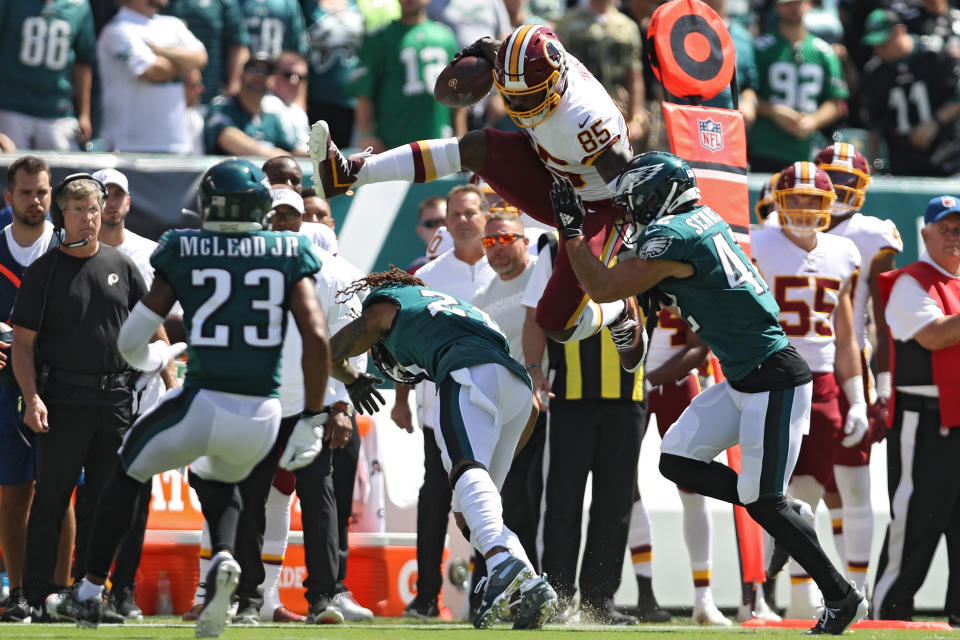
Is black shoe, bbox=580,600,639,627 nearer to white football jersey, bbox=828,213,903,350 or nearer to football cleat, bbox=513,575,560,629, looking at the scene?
football cleat, bbox=513,575,560,629

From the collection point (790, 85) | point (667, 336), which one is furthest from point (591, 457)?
point (790, 85)

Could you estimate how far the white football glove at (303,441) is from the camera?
217 inches

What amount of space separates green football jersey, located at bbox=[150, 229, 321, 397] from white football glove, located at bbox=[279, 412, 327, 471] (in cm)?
20

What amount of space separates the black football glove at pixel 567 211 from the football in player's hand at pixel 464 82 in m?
0.61

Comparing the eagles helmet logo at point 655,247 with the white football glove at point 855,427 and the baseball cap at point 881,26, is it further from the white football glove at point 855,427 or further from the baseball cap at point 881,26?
the baseball cap at point 881,26

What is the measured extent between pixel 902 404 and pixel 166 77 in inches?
199

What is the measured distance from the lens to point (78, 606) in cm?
536

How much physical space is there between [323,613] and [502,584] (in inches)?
68.8

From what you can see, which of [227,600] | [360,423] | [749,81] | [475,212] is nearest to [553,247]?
[475,212]

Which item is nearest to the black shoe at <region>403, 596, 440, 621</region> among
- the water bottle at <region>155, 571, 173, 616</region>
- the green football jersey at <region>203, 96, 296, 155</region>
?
the water bottle at <region>155, 571, 173, 616</region>

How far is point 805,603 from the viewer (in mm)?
7680

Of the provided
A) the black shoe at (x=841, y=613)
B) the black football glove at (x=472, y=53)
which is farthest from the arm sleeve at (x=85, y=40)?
the black shoe at (x=841, y=613)

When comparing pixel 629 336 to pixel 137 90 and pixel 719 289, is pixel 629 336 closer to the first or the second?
pixel 719 289

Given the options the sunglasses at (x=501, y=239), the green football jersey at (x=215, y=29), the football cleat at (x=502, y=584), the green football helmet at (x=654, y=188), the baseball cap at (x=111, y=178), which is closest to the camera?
the football cleat at (x=502, y=584)
